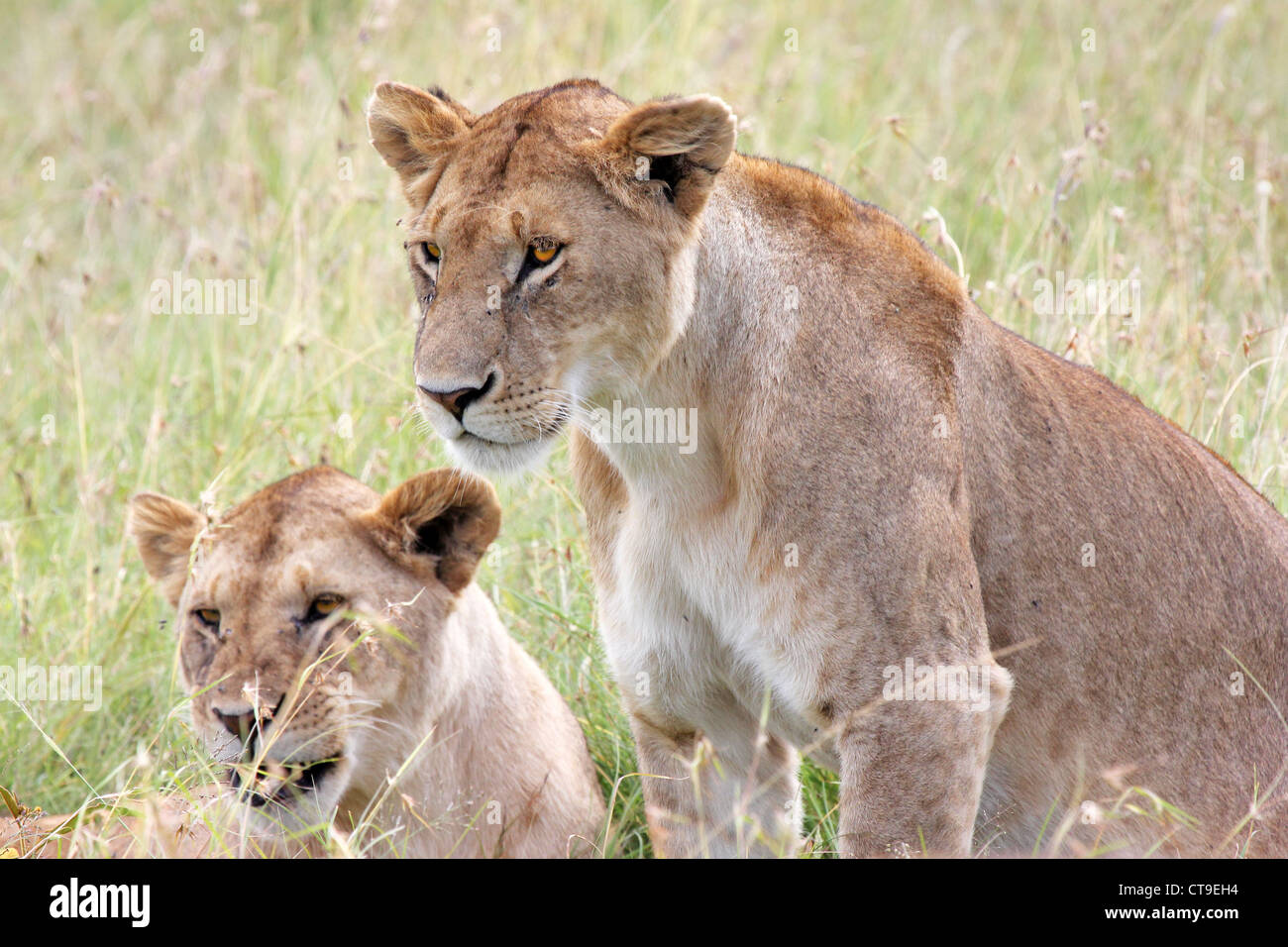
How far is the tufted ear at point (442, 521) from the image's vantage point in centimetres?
411

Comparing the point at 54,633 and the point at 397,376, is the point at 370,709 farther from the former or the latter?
the point at 397,376

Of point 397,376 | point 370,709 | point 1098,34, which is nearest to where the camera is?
point 370,709

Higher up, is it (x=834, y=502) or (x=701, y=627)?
(x=834, y=502)

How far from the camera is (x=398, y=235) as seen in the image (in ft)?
23.2

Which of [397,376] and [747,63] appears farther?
[747,63]

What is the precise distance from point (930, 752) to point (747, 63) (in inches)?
224

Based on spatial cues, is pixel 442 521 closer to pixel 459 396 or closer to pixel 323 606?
pixel 323 606

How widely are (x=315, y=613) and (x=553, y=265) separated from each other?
122cm

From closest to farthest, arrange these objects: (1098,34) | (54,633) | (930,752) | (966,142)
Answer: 1. (930,752)
2. (54,633)
3. (966,142)
4. (1098,34)

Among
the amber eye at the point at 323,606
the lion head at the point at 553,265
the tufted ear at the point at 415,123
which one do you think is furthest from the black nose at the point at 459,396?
the amber eye at the point at 323,606

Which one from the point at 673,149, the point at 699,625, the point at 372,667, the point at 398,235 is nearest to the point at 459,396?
the point at 673,149

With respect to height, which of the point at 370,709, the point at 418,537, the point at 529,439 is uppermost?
the point at 529,439

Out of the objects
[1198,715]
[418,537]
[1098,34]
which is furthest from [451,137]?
[1098,34]

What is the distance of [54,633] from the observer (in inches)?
217
